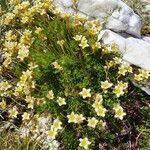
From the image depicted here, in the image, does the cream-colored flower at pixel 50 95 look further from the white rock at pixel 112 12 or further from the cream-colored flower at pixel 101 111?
the white rock at pixel 112 12

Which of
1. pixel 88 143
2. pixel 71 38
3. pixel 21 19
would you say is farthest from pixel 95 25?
pixel 88 143

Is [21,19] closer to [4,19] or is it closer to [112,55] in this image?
[4,19]

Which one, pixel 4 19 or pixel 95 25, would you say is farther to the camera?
pixel 4 19

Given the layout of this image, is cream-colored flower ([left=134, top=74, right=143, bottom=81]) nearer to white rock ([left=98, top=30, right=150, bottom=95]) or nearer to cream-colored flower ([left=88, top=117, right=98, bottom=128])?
white rock ([left=98, top=30, right=150, bottom=95])

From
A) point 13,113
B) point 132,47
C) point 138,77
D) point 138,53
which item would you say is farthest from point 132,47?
point 13,113

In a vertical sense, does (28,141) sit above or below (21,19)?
below

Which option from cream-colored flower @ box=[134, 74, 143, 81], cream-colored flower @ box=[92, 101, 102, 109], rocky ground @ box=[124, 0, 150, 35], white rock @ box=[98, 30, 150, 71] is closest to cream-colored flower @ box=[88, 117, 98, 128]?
cream-colored flower @ box=[92, 101, 102, 109]

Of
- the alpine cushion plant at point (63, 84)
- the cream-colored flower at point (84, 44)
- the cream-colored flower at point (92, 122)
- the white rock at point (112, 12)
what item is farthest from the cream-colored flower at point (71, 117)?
the white rock at point (112, 12)
